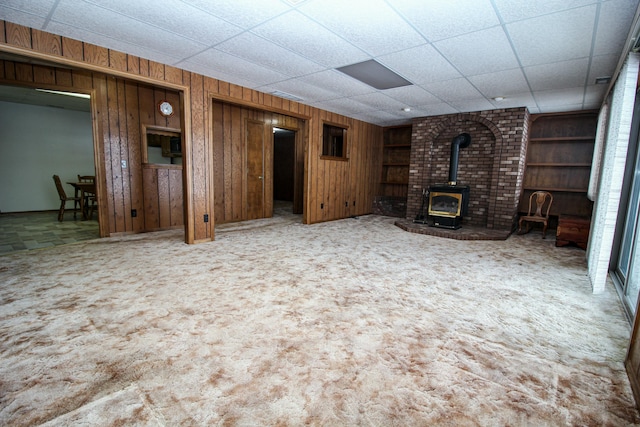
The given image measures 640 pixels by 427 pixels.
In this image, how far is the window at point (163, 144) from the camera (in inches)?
194

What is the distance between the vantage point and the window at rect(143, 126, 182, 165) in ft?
16.2

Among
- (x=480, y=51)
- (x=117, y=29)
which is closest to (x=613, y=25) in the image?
(x=480, y=51)

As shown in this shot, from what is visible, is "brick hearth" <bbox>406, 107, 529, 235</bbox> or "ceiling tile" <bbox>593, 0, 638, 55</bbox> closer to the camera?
"ceiling tile" <bbox>593, 0, 638, 55</bbox>

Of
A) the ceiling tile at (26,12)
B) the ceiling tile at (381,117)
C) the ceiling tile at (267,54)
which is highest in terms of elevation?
the ceiling tile at (381,117)

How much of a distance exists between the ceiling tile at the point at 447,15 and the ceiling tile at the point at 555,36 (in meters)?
0.31

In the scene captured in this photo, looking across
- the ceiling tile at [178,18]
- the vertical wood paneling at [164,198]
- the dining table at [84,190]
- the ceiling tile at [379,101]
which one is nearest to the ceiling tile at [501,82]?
the ceiling tile at [379,101]

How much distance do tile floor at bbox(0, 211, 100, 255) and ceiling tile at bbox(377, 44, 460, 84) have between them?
16.2 feet

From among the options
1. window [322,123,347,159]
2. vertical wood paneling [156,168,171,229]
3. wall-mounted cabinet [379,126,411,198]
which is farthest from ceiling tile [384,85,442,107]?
vertical wood paneling [156,168,171,229]

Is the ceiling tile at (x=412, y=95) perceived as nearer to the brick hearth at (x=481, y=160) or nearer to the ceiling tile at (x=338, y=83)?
the ceiling tile at (x=338, y=83)

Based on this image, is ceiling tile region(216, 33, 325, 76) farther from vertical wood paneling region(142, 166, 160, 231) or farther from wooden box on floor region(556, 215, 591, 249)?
wooden box on floor region(556, 215, 591, 249)

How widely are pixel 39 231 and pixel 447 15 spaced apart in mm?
6452

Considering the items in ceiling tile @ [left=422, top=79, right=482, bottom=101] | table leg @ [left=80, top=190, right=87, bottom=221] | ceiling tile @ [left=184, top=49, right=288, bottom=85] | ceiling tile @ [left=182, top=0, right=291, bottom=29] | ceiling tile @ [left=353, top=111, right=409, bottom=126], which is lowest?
table leg @ [left=80, top=190, right=87, bottom=221]

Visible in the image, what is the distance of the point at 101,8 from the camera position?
2404 millimetres

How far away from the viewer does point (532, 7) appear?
2160 mm
